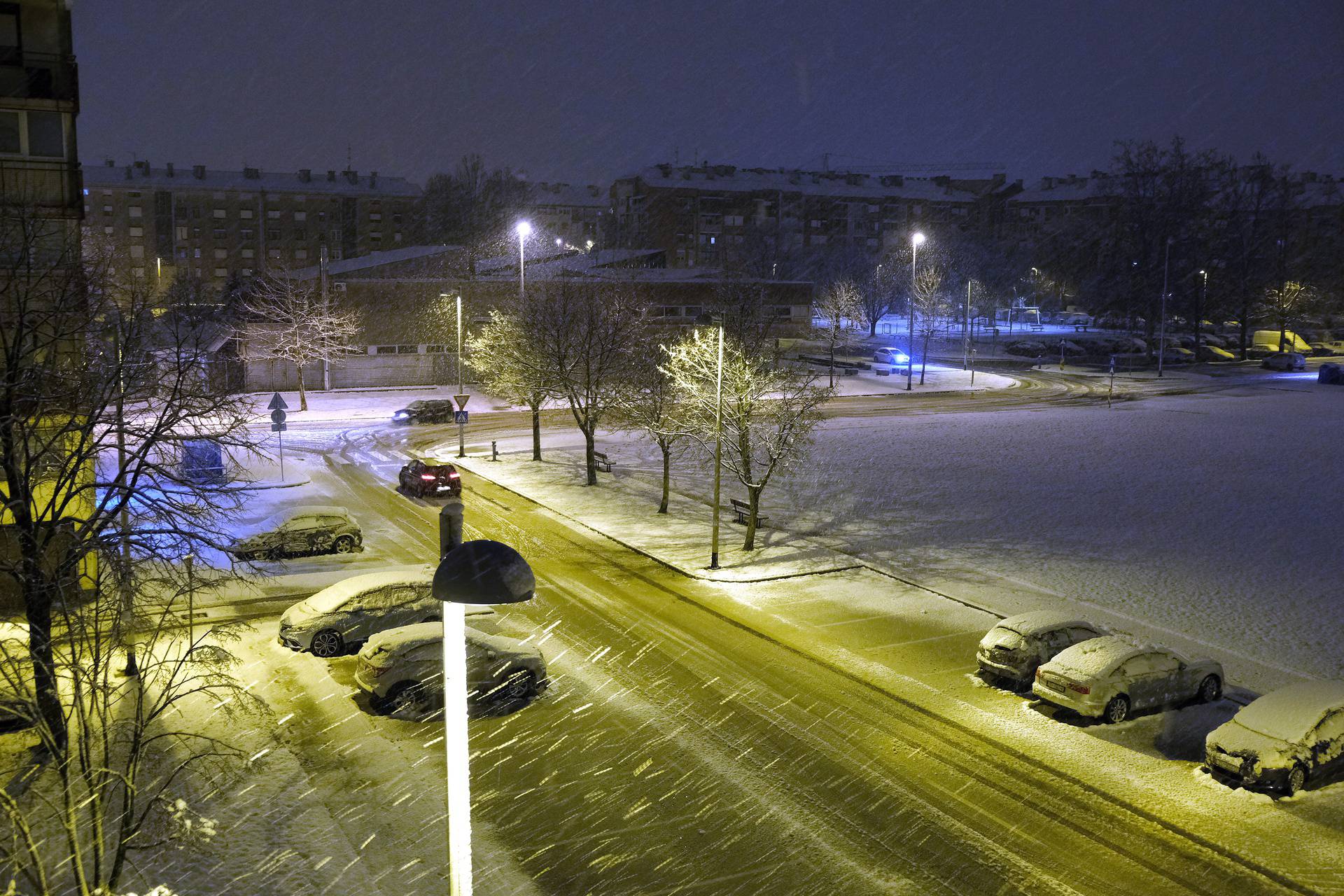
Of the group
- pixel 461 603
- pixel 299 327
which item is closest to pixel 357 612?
pixel 461 603

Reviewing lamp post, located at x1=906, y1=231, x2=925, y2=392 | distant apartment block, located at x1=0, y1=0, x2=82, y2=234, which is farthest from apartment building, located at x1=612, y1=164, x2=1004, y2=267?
distant apartment block, located at x1=0, y1=0, x2=82, y2=234

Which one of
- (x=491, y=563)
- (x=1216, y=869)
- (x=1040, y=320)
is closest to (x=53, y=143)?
(x=491, y=563)

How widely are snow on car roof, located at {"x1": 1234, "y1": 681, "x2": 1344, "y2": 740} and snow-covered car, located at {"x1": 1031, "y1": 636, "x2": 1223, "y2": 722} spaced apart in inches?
60.7

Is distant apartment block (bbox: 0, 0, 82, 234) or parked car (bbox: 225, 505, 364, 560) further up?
distant apartment block (bbox: 0, 0, 82, 234)

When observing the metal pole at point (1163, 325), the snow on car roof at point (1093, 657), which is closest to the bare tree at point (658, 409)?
the snow on car roof at point (1093, 657)

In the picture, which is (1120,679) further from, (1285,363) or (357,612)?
(1285,363)

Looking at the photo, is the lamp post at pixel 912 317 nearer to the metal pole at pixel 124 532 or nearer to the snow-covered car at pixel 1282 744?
the snow-covered car at pixel 1282 744

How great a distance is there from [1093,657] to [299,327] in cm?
4310

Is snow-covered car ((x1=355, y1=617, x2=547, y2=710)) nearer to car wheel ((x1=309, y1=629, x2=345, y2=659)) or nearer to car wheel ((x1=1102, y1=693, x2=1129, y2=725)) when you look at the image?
car wheel ((x1=309, y1=629, x2=345, y2=659))

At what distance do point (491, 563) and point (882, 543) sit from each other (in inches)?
819

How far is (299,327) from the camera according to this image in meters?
49.2

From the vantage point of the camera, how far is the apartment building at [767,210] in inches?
4210

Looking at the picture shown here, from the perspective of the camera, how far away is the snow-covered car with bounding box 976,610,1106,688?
15.4 m

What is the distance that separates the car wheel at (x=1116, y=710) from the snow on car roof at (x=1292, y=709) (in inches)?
62.4
